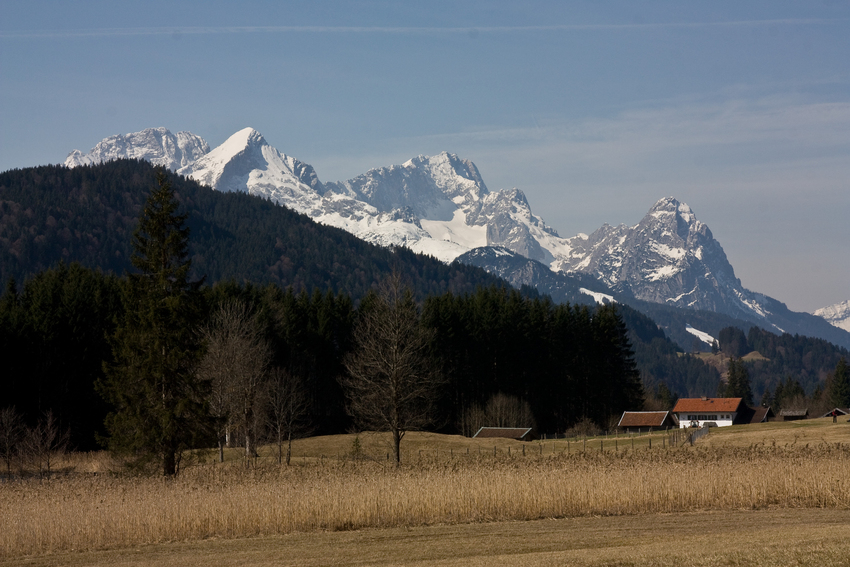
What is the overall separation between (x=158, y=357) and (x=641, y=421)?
81576 mm

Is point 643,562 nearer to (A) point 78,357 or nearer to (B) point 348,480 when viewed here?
(B) point 348,480

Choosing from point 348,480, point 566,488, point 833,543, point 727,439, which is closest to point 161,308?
point 348,480

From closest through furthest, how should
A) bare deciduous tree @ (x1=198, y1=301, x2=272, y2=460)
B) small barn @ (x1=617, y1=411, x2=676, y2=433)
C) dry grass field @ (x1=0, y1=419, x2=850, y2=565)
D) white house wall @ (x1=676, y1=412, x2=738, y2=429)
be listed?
1. dry grass field @ (x1=0, y1=419, x2=850, y2=565)
2. bare deciduous tree @ (x1=198, y1=301, x2=272, y2=460)
3. small barn @ (x1=617, y1=411, x2=676, y2=433)
4. white house wall @ (x1=676, y1=412, x2=738, y2=429)

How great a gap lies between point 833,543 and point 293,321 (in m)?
72.3

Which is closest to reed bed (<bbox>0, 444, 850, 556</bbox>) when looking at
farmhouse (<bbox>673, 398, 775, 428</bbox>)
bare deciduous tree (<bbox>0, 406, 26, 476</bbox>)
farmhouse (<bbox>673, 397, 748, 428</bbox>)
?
bare deciduous tree (<bbox>0, 406, 26, 476</bbox>)

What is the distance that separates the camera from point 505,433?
269 feet

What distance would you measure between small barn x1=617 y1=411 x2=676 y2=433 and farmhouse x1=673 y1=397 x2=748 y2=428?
102ft

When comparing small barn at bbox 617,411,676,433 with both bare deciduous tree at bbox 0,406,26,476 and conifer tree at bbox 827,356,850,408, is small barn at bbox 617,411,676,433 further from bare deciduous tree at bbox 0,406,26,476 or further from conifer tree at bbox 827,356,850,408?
bare deciduous tree at bbox 0,406,26,476

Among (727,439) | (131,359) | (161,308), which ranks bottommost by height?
(727,439)

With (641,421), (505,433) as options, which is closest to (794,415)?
(641,421)

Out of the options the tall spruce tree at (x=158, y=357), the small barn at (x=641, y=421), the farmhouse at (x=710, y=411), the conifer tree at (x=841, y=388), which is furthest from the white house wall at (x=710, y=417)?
the tall spruce tree at (x=158, y=357)

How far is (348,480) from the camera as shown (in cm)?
2570

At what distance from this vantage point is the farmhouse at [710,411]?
447ft

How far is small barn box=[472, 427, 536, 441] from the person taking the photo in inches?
3187
